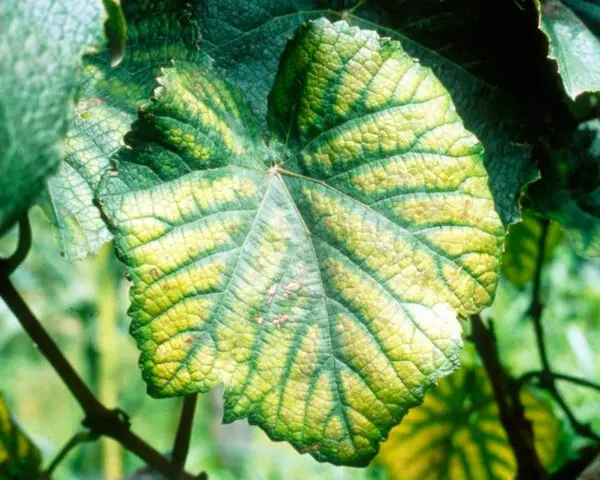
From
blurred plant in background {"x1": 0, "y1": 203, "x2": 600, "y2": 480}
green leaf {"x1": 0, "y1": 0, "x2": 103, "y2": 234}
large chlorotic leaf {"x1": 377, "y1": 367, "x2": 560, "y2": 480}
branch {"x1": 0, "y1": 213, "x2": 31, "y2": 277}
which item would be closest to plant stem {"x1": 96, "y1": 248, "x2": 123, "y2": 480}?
blurred plant in background {"x1": 0, "y1": 203, "x2": 600, "y2": 480}

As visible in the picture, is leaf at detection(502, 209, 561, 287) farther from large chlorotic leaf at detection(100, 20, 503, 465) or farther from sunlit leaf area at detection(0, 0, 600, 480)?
large chlorotic leaf at detection(100, 20, 503, 465)

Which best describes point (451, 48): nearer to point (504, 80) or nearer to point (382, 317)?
point (504, 80)

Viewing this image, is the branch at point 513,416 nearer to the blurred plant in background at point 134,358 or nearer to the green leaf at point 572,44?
the green leaf at point 572,44

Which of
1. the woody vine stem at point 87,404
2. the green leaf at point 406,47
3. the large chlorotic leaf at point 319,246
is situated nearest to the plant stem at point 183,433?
the woody vine stem at point 87,404

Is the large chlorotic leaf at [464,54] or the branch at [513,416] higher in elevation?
the large chlorotic leaf at [464,54]

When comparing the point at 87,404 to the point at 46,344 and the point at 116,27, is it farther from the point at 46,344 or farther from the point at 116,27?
the point at 116,27

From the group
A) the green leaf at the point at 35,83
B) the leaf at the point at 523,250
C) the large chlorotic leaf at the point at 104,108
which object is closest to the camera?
the green leaf at the point at 35,83

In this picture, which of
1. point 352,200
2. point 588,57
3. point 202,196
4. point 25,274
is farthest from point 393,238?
point 25,274
